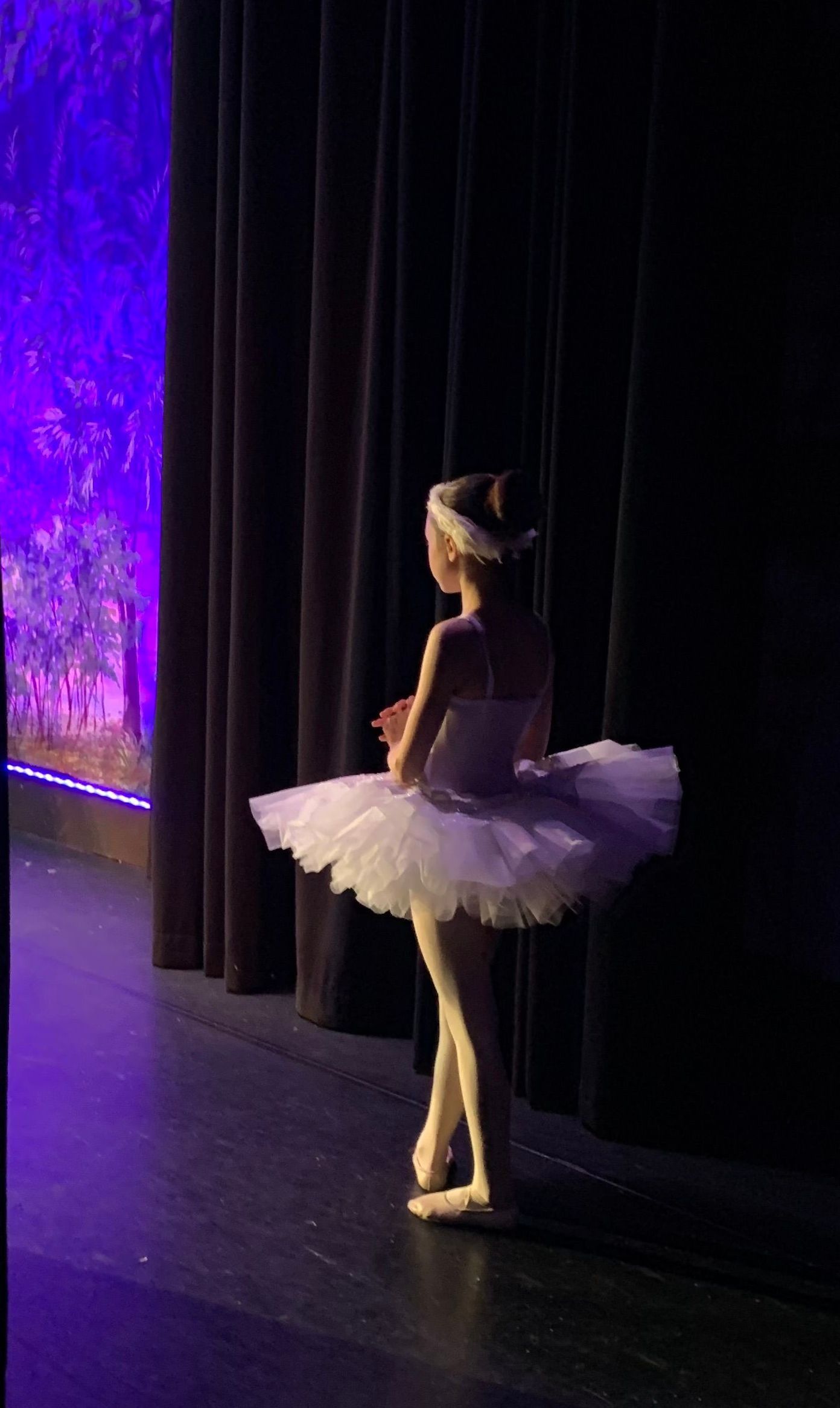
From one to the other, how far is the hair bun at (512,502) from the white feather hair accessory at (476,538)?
0.07ft

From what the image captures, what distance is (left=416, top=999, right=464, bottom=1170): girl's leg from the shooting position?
2701mm

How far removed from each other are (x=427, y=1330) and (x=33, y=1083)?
134cm

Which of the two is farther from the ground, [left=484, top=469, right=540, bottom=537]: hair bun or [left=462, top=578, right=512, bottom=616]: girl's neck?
[left=484, top=469, right=540, bottom=537]: hair bun

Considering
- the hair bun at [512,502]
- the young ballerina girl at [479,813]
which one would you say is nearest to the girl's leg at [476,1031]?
the young ballerina girl at [479,813]

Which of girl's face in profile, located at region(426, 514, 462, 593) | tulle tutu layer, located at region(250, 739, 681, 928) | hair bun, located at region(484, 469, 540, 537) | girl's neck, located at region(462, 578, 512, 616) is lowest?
tulle tutu layer, located at region(250, 739, 681, 928)

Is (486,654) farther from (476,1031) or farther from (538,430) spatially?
(538,430)

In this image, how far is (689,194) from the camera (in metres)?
2.82

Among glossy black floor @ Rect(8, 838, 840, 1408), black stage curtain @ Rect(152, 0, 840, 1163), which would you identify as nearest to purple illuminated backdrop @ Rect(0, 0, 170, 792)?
black stage curtain @ Rect(152, 0, 840, 1163)

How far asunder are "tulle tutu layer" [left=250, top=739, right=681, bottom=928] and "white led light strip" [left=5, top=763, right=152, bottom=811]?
257 cm

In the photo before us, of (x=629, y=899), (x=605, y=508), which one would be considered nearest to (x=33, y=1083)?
(x=629, y=899)

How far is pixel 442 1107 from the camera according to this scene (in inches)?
108

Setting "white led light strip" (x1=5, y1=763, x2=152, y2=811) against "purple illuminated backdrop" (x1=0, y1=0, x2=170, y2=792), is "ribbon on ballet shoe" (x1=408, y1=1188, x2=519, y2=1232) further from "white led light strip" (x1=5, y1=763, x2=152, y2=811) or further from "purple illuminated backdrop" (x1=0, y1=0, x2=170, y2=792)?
"purple illuminated backdrop" (x1=0, y1=0, x2=170, y2=792)

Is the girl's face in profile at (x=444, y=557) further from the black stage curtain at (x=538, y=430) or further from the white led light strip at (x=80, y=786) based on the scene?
the white led light strip at (x=80, y=786)

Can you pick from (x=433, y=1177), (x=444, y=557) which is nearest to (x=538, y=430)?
(x=444, y=557)
